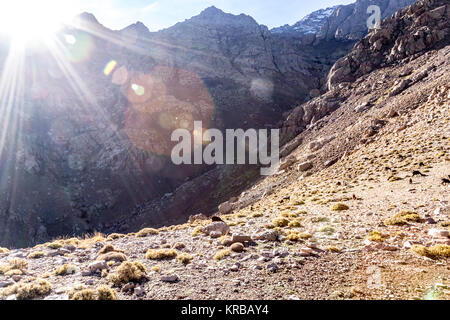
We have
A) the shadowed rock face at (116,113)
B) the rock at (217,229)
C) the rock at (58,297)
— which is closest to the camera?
the rock at (58,297)

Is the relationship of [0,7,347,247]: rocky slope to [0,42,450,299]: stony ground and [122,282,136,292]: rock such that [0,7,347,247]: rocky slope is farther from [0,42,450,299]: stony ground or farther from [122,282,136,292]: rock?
[122,282,136,292]: rock

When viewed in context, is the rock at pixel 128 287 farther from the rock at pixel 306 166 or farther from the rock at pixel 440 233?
the rock at pixel 306 166

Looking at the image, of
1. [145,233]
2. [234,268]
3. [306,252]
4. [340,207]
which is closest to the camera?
[234,268]

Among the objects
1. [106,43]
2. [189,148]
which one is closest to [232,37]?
[106,43]

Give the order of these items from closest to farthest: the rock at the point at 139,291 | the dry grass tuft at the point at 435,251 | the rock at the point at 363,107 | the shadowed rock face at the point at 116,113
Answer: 1. the rock at the point at 139,291
2. the dry grass tuft at the point at 435,251
3. the rock at the point at 363,107
4. the shadowed rock face at the point at 116,113

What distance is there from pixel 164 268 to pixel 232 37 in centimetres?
14644

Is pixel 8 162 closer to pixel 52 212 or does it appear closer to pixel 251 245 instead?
pixel 52 212

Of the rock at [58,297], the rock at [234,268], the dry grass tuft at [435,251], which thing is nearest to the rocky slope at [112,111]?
the rock at [234,268]

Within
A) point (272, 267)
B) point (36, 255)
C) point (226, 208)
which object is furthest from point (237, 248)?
point (226, 208)

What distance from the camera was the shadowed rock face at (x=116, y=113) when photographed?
200 ft

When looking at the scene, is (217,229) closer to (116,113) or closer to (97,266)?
(97,266)

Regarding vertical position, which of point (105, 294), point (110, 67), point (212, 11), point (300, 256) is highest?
point (212, 11)

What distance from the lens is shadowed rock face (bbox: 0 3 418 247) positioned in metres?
60.8

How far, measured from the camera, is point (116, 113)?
282 ft
